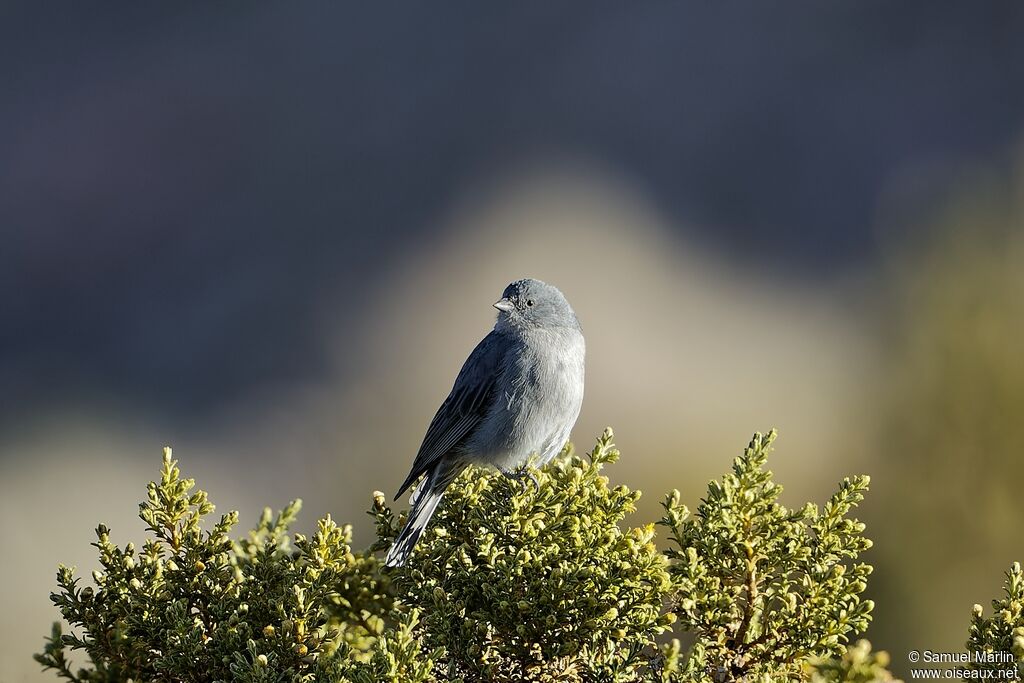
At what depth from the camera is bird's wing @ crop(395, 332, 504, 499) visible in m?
2.98

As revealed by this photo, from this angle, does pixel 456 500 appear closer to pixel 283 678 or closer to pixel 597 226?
pixel 283 678

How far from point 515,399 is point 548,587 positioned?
3.08 ft

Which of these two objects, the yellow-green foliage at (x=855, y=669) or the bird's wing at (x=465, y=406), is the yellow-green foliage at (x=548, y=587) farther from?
the bird's wing at (x=465, y=406)

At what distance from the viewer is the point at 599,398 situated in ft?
24.0

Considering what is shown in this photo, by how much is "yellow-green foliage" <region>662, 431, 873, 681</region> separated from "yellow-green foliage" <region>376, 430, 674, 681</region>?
10cm

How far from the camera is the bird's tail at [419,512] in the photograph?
2453mm

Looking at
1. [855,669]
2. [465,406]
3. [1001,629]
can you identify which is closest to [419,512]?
[465,406]

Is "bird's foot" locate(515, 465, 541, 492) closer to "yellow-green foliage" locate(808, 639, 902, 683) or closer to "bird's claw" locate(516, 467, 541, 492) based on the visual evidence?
"bird's claw" locate(516, 467, 541, 492)

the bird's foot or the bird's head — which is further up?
the bird's head

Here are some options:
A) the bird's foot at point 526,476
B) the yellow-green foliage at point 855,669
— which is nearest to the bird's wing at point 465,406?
the bird's foot at point 526,476

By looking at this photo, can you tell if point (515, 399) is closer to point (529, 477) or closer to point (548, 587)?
point (529, 477)

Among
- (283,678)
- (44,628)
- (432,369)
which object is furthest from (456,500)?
(432,369)

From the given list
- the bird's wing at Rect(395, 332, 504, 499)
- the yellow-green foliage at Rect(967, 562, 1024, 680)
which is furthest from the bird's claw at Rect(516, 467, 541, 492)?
the yellow-green foliage at Rect(967, 562, 1024, 680)

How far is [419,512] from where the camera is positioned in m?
2.63
